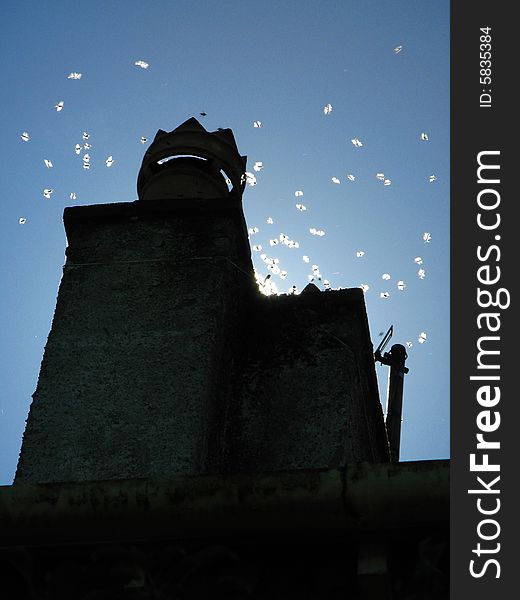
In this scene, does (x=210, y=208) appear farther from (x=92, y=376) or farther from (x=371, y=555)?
(x=371, y=555)

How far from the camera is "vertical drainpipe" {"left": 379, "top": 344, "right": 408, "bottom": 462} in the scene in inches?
235

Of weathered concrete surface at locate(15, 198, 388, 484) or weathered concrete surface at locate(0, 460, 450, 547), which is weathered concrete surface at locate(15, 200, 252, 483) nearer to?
weathered concrete surface at locate(15, 198, 388, 484)

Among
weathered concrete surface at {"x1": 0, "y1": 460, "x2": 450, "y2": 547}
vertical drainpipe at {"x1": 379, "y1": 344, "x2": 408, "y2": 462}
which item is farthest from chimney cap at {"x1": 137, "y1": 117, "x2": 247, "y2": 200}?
weathered concrete surface at {"x1": 0, "y1": 460, "x2": 450, "y2": 547}

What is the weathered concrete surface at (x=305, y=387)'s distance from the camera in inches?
146

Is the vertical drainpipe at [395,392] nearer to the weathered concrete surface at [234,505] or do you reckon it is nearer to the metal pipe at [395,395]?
the metal pipe at [395,395]

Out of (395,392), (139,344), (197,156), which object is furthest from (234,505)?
(395,392)

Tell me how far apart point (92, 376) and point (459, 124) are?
1.58 meters

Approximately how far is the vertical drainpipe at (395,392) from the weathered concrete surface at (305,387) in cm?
150

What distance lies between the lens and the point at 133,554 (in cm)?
245

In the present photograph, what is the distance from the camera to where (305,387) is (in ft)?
12.8

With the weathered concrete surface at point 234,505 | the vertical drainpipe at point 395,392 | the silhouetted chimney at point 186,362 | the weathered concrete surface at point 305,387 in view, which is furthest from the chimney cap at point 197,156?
the weathered concrete surface at point 234,505

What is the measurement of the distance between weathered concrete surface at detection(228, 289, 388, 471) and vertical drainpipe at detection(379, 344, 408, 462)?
1504mm

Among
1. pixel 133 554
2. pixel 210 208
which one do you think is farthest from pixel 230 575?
pixel 210 208

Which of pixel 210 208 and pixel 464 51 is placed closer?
pixel 464 51
